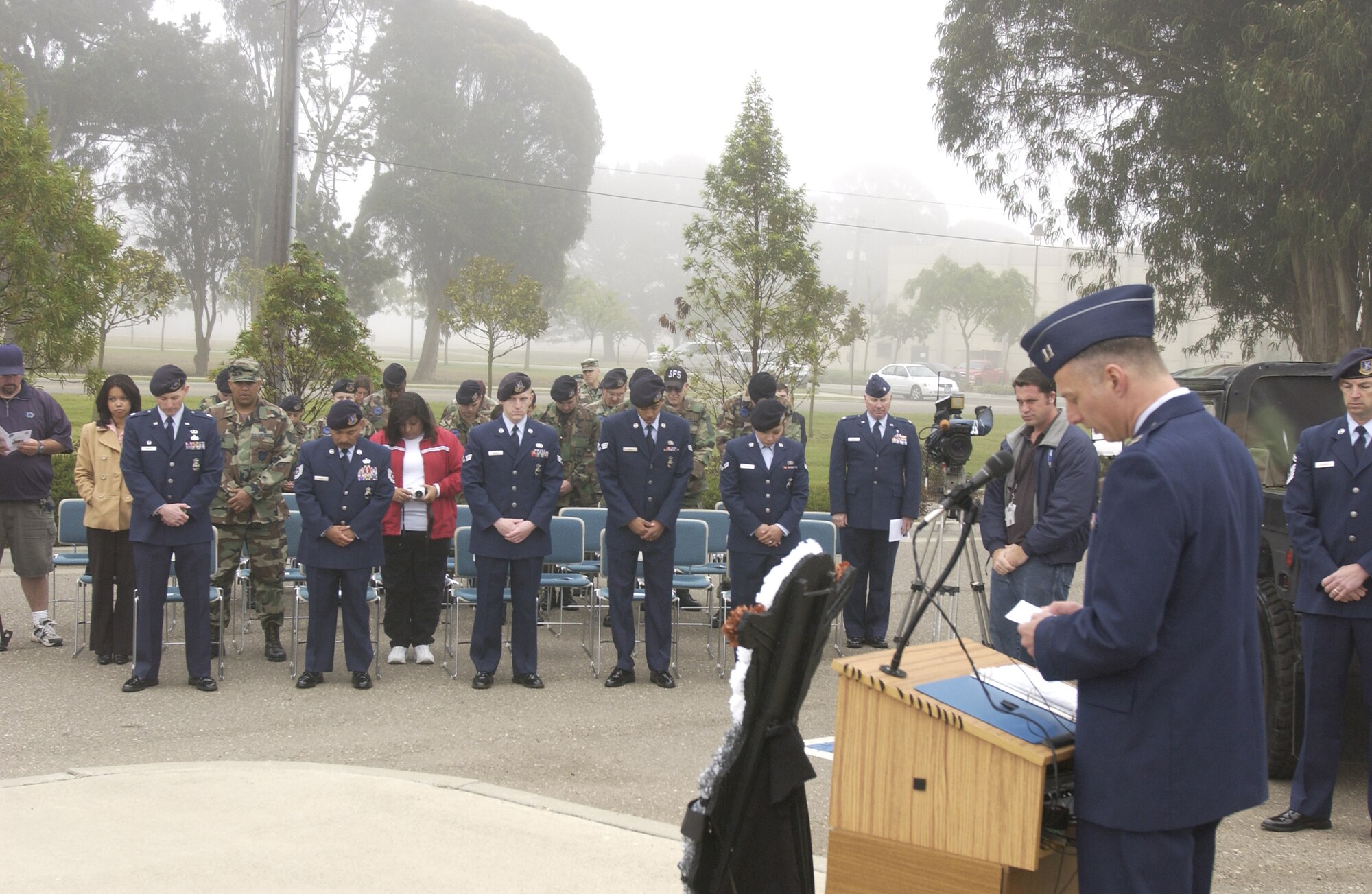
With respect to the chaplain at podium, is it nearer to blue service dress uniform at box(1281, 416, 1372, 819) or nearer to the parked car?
blue service dress uniform at box(1281, 416, 1372, 819)

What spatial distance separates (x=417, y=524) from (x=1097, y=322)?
22.1ft

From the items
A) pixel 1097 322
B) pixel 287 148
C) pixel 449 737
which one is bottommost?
pixel 449 737

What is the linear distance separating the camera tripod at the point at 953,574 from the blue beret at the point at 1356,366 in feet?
6.05

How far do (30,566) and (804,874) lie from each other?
7.33m

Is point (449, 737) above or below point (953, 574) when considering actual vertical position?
below

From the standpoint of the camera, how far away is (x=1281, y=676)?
588 centimetres

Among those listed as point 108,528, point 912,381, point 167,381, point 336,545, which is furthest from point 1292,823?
point 912,381

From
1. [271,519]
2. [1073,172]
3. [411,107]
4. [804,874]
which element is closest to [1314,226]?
[1073,172]

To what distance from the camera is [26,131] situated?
11.5 metres

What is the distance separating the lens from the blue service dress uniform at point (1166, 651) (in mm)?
2660

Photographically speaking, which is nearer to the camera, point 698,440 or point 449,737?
point 449,737

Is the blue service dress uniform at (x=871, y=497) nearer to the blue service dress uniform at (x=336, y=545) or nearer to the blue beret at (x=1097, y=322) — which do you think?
the blue service dress uniform at (x=336, y=545)

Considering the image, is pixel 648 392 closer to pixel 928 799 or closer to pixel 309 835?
pixel 309 835

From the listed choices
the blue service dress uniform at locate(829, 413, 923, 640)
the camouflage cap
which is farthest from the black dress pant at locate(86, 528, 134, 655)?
the blue service dress uniform at locate(829, 413, 923, 640)
